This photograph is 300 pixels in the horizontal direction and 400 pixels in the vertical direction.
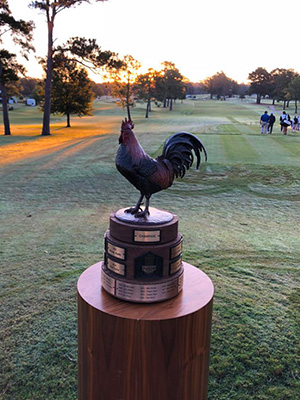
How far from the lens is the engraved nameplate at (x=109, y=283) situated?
273cm

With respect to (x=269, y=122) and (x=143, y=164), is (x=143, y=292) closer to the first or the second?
(x=143, y=164)

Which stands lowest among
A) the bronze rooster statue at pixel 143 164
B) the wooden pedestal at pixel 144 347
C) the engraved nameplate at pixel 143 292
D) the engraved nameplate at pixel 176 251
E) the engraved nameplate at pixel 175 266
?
the wooden pedestal at pixel 144 347

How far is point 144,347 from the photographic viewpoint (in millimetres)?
2490

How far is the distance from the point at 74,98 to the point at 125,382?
35466 mm

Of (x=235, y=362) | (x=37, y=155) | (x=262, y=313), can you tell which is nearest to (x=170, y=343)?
(x=235, y=362)

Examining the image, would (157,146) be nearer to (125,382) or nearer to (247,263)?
(247,263)

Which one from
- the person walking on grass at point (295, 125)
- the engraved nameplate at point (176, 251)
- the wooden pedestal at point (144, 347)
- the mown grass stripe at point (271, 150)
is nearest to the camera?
the wooden pedestal at point (144, 347)

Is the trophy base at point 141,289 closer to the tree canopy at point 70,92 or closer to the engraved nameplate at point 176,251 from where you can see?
the engraved nameplate at point 176,251

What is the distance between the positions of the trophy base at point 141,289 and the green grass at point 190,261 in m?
1.40

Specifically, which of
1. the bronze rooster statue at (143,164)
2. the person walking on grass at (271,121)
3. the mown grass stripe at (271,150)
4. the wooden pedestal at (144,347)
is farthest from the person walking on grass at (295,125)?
the wooden pedestal at (144,347)

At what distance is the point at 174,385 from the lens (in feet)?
8.45

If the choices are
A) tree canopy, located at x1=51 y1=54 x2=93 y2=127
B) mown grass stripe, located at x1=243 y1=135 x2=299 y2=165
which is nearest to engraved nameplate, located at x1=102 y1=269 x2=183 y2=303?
mown grass stripe, located at x1=243 y1=135 x2=299 y2=165

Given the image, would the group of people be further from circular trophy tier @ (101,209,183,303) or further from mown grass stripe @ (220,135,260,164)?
circular trophy tier @ (101,209,183,303)

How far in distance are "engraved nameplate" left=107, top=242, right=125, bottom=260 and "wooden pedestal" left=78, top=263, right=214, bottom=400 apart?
358 millimetres
